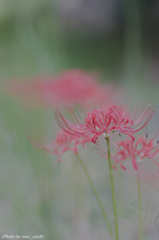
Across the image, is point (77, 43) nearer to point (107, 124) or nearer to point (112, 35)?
point (112, 35)

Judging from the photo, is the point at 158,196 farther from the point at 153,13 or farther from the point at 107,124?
the point at 153,13

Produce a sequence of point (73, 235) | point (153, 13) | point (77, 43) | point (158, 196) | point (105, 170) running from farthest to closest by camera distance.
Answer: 1. point (77, 43)
2. point (153, 13)
3. point (105, 170)
4. point (158, 196)
5. point (73, 235)

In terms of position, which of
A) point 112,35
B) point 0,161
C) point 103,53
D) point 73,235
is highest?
point 112,35

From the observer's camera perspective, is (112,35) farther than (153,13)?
Yes

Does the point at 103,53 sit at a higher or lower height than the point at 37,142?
higher

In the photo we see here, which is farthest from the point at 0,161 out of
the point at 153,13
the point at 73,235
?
the point at 153,13

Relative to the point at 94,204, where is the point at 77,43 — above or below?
above

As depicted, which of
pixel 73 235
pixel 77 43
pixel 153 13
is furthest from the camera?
pixel 77 43

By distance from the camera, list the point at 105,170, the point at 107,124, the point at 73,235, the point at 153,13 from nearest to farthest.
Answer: the point at 107,124 → the point at 73,235 → the point at 105,170 → the point at 153,13

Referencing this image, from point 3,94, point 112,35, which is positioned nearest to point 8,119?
point 3,94
